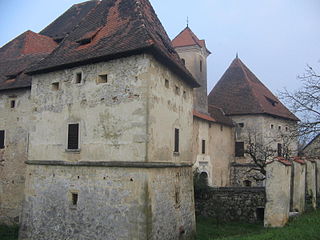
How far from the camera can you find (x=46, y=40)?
19.7 metres

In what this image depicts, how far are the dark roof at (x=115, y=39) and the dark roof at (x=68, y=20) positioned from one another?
4.87m

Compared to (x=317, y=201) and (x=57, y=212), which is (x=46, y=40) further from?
(x=317, y=201)

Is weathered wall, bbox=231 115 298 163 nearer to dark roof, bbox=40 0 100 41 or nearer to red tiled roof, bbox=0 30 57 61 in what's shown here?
dark roof, bbox=40 0 100 41

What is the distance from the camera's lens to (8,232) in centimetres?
1542

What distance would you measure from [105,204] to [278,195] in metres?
6.51

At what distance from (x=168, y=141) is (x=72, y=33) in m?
6.53

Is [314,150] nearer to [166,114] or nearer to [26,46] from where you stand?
[166,114]

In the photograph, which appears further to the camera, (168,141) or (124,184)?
(168,141)

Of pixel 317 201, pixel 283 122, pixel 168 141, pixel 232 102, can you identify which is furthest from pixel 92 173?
pixel 283 122

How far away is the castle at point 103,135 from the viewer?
1159 cm

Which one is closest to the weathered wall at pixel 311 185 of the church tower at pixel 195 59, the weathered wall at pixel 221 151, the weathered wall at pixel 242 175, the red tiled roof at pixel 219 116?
the weathered wall at pixel 221 151

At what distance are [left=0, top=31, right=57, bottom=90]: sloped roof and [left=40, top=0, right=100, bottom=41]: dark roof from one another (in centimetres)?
85

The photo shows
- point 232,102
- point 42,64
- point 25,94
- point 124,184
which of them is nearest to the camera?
point 124,184

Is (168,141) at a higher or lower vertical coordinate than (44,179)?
higher
